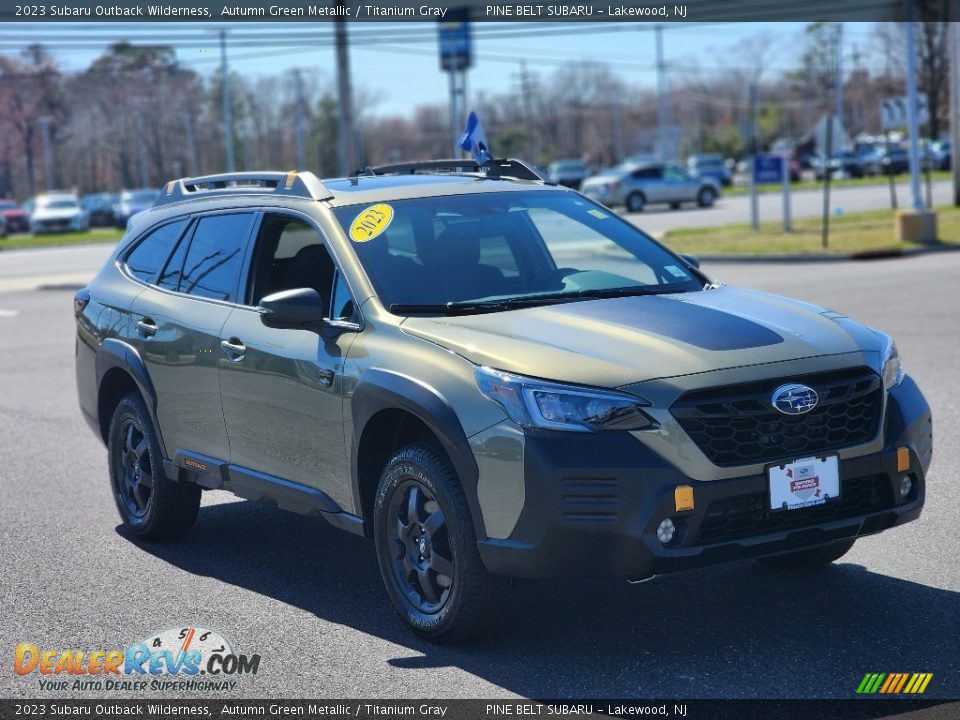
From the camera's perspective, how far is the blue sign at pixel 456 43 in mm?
36438

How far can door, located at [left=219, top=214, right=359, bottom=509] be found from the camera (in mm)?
5688

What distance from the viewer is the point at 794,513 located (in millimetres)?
4930

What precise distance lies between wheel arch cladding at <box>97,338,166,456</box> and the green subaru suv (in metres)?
0.03

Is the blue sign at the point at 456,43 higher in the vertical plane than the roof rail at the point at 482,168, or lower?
higher

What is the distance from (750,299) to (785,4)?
46.6 metres

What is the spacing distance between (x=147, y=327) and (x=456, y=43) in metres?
30.8

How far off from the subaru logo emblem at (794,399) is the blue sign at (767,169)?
26.7 m

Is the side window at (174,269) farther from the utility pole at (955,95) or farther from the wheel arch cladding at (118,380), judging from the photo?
the utility pole at (955,95)

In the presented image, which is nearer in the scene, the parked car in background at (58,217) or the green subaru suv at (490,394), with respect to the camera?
the green subaru suv at (490,394)

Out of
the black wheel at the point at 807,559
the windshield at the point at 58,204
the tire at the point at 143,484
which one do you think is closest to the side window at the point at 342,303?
the tire at the point at 143,484

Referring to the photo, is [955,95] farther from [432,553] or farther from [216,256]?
[432,553]

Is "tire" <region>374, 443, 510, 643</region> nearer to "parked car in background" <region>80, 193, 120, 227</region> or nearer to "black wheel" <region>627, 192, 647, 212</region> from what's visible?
"black wheel" <region>627, 192, 647, 212</region>

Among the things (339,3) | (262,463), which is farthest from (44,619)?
(339,3)

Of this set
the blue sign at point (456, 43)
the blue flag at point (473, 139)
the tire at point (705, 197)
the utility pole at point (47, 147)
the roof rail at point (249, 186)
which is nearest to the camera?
the roof rail at point (249, 186)
